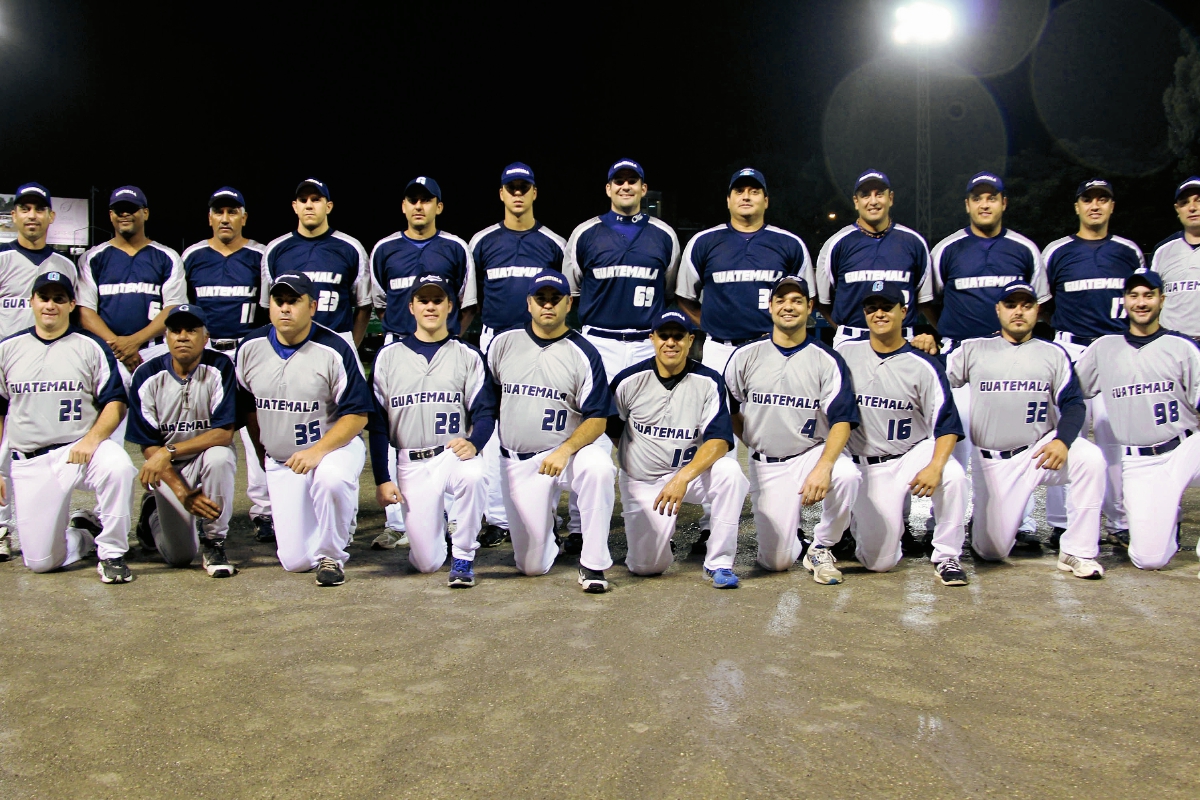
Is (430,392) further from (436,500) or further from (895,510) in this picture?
(895,510)

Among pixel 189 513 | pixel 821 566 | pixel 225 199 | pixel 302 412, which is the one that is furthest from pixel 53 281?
pixel 821 566

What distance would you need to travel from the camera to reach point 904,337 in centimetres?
618

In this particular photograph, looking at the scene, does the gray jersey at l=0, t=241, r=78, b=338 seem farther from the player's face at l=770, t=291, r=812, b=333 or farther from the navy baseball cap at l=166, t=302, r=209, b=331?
the player's face at l=770, t=291, r=812, b=333

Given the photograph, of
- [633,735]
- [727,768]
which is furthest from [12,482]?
[727,768]

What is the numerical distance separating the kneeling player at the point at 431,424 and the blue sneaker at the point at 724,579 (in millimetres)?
1331

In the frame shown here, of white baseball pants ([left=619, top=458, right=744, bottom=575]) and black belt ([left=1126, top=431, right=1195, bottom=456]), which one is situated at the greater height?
black belt ([left=1126, top=431, right=1195, bottom=456])

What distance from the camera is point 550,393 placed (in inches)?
218

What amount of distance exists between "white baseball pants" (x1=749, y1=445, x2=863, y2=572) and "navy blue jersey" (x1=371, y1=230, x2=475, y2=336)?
247 centimetres

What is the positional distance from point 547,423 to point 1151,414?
353cm

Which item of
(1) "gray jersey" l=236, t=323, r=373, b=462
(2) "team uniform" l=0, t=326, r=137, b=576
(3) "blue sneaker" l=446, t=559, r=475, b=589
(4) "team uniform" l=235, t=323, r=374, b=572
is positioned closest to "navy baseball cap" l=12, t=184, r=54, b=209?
(2) "team uniform" l=0, t=326, r=137, b=576

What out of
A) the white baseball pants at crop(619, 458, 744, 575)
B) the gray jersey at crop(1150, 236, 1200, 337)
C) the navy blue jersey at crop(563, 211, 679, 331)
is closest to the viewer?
the white baseball pants at crop(619, 458, 744, 575)

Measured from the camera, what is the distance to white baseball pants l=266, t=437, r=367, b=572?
5363mm

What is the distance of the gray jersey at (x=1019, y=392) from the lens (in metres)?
5.71

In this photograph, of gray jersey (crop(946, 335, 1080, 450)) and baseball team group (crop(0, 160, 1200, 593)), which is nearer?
baseball team group (crop(0, 160, 1200, 593))
